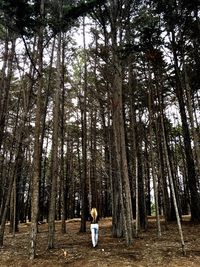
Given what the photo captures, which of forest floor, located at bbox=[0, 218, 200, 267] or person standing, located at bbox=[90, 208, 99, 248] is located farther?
person standing, located at bbox=[90, 208, 99, 248]

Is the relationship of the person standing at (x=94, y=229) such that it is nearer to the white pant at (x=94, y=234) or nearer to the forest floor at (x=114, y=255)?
the white pant at (x=94, y=234)

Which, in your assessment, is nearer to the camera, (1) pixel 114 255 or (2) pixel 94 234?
(1) pixel 114 255

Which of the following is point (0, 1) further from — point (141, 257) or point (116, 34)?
point (141, 257)

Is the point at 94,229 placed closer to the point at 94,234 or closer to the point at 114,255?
the point at 94,234

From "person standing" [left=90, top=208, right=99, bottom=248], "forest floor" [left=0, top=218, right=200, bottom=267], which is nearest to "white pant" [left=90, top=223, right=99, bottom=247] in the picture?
"person standing" [left=90, top=208, right=99, bottom=248]

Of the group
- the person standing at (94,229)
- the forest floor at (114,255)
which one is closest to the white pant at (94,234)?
the person standing at (94,229)

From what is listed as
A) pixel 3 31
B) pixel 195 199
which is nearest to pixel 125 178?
pixel 195 199

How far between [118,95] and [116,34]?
3.02m

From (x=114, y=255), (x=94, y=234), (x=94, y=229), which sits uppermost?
(x=94, y=229)

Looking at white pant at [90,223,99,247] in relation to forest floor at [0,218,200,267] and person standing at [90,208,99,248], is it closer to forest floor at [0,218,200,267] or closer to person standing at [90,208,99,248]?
person standing at [90,208,99,248]

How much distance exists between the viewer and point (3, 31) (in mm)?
13430

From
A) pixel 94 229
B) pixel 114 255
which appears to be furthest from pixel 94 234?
pixel 114 255

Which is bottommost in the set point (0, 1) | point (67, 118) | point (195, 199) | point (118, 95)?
point (195, 199)

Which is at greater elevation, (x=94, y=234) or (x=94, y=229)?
(x=94, y=229)
